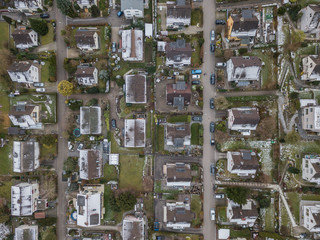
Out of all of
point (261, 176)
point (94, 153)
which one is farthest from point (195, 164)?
point (94, 153)

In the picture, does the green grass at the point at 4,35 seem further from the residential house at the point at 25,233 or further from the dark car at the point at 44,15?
the residential house at the point at 25,233

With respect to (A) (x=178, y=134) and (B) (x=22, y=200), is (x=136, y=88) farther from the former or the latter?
(B) (x=22, y=200)

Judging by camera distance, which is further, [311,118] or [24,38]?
[24,38]

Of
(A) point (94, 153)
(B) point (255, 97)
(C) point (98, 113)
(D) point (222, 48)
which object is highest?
(D) point (222, 48)

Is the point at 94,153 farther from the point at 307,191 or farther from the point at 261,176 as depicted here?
the point at 307,191

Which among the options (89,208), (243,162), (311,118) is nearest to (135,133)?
(89,208)

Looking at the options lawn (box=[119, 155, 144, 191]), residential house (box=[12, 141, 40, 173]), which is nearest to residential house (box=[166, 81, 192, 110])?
lawn (box=[119, 155, 144, 191])
